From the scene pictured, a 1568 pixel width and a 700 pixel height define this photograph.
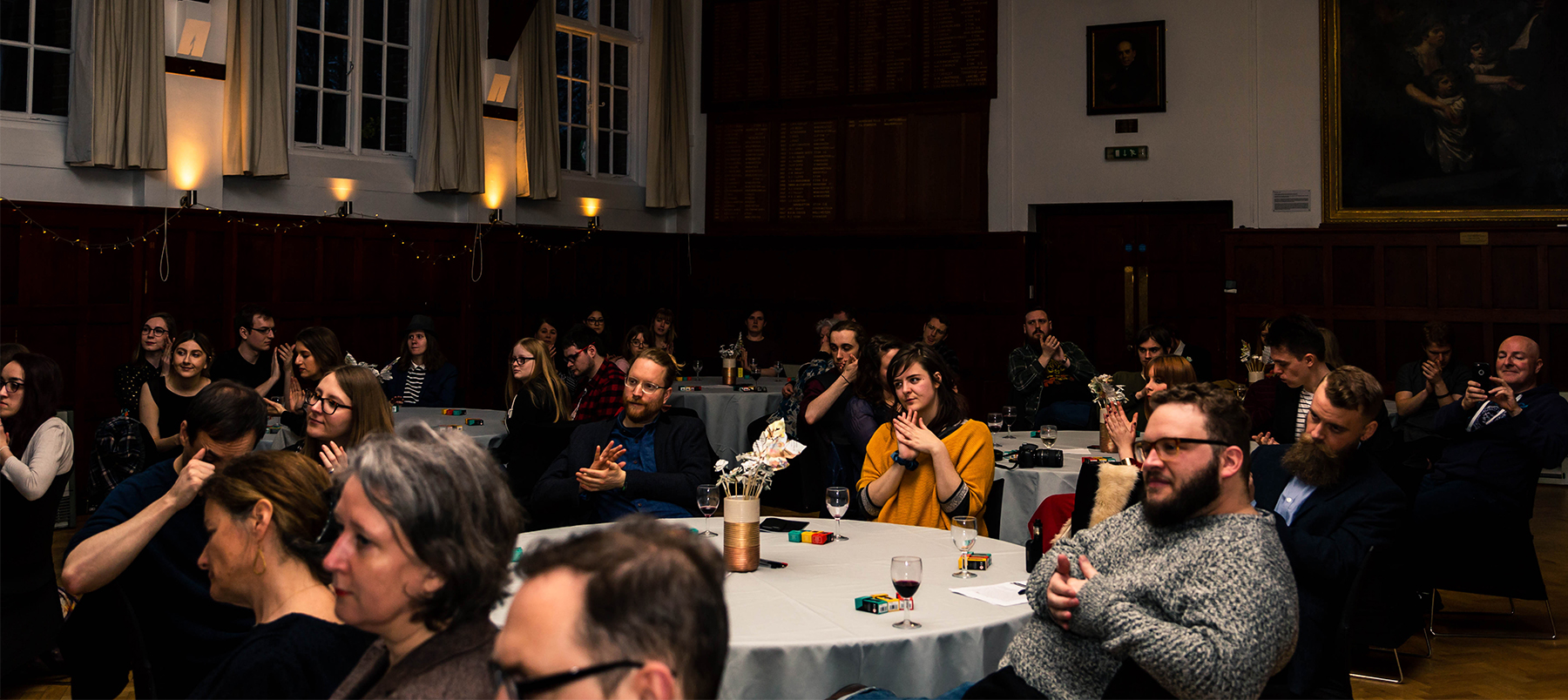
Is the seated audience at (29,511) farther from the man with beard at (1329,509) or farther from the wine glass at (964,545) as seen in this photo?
the man with beard at (1329,509)

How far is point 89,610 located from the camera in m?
3.18

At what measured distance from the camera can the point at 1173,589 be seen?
242 cm

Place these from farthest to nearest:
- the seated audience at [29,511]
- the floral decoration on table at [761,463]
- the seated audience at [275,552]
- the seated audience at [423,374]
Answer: the seated audience at [423,374] → the seated audience at [29,511] → the floral decoration on table at [761,463] → the seated audience at [275,552]

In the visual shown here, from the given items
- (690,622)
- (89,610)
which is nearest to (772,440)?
(89,610)

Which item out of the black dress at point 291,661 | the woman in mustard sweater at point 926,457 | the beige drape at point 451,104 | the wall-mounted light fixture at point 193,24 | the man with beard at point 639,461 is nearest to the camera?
the black dress at point 291,661

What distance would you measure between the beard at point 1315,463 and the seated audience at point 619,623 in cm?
283

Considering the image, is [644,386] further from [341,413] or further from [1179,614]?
[1179,614]

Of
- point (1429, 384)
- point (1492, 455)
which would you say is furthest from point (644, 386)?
point (1429, 384)

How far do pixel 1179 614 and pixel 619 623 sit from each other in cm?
144

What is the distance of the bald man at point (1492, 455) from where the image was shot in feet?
17.9

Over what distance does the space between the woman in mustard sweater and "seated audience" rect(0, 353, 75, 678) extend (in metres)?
2.84

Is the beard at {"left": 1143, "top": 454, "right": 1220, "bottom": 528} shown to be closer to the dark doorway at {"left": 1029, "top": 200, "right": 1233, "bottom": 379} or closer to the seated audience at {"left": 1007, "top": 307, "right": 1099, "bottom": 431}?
the seated audience at {"left": 1007, "top": 307, "right": 1099, "bottom": 431}

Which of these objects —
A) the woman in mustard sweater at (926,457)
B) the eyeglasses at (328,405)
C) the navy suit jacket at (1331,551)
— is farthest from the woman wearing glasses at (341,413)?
the navy suit jacket at (1331,551)

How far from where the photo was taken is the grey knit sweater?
7.49 ft
